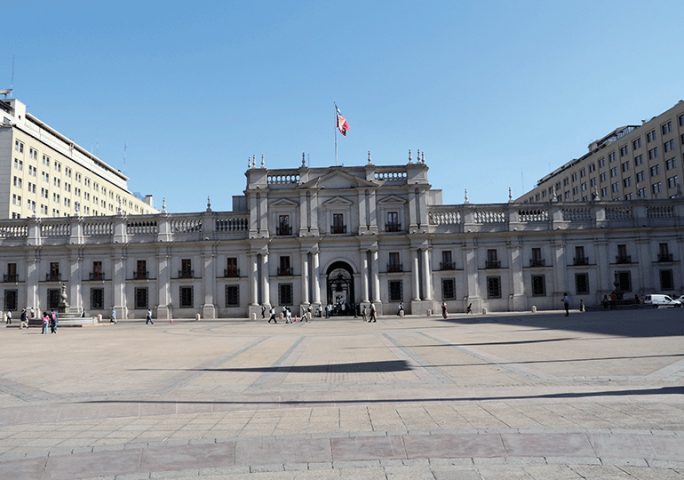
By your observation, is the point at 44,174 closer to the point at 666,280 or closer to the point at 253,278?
the point at 253,278

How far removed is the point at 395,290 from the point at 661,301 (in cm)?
2297

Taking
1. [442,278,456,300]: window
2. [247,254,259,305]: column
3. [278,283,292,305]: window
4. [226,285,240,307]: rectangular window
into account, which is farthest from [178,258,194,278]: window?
[442,278,456,300]: window

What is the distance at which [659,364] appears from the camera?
12742 millimetres

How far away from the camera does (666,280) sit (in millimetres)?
50812

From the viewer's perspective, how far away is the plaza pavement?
6078 mm

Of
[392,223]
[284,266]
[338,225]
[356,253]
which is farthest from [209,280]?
[392,223]

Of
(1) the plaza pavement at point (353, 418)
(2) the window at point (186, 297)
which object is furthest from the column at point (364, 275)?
(1) the plaza pavement at point (353, 418)

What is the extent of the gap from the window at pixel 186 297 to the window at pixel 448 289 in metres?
24.1

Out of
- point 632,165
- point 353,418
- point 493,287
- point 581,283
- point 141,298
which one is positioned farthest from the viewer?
point 632,165

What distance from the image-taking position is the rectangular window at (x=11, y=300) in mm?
51147

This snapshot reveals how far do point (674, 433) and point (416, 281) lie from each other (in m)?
43.3

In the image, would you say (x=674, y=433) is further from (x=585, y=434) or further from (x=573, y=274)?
(x=573, y=274)

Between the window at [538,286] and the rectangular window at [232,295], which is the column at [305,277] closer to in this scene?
the rectangular window at [232,295]

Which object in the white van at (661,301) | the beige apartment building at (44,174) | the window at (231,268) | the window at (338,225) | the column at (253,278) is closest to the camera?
the white van at (661,301)
